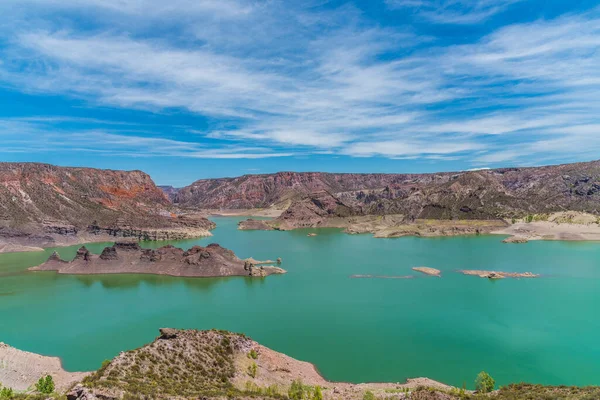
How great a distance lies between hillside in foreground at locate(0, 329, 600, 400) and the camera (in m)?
21.1

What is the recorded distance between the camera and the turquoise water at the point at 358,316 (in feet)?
110

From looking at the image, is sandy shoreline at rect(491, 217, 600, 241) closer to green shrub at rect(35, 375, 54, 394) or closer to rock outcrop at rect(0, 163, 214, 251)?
rock outcrop at rect(0, 163, 214, 251)

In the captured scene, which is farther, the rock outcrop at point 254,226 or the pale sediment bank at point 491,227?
A: the rock outcrop at point 254,226

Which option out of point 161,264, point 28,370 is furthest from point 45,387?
point 161,264

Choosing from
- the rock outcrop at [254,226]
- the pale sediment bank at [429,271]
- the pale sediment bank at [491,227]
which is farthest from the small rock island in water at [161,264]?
the rock outcrop at [254,226]

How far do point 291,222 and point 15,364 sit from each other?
143m

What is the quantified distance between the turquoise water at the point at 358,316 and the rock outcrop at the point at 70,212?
3059 cm

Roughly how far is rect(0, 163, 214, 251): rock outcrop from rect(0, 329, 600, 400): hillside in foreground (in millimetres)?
86467

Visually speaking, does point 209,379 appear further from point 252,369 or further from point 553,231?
point 553,231

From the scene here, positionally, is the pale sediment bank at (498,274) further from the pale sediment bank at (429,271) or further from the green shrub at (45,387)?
the green shrub at (45,387)

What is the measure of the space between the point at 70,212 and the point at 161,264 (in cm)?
7536

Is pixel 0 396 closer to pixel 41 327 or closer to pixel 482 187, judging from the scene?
pixel 41 327

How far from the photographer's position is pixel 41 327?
4322 centimetres

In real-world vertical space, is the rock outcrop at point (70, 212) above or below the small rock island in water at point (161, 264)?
above
